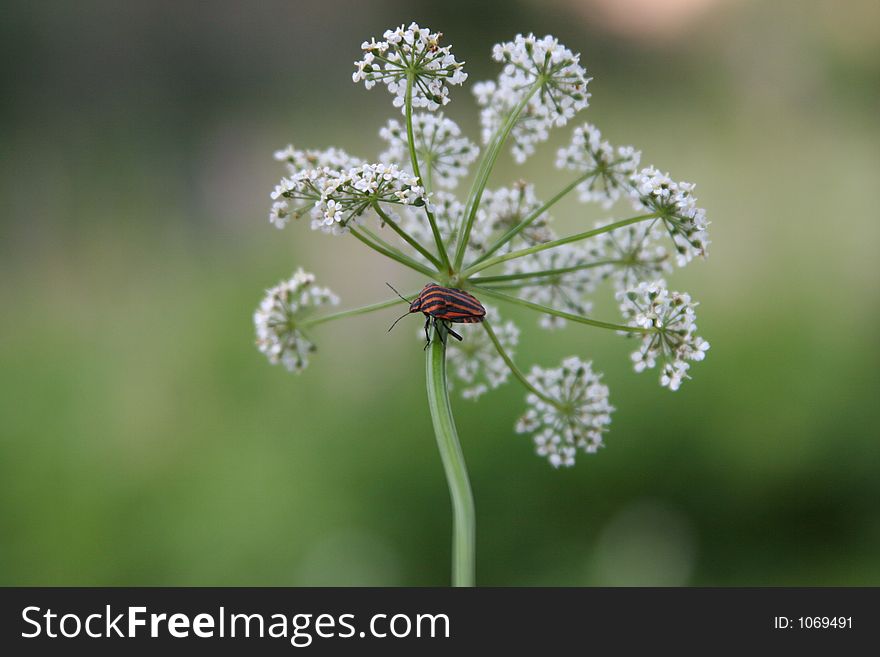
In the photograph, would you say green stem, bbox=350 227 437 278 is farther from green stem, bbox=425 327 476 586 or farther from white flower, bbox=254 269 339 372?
white flower, bbox=254 269 339 372

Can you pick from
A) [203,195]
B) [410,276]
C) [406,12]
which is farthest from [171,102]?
[410,276]

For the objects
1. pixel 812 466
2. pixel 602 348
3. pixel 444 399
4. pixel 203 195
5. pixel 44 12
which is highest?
pixel 44 12

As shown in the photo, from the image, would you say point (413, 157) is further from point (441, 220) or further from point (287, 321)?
point (287, 321)

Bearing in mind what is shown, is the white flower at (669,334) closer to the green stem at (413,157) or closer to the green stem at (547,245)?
the green stem at (547,245)

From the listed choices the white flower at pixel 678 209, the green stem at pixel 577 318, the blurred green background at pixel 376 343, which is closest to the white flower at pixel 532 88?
the white flower at pixel 678 209

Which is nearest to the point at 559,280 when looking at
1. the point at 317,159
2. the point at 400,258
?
the point at 400,258

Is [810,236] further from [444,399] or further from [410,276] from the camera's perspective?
[444,399]
